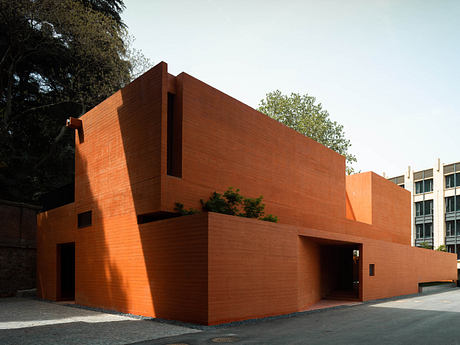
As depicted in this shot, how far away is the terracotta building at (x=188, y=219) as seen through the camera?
11094 mm

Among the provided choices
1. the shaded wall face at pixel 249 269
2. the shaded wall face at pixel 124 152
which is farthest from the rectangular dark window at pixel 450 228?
the shaded wall face at pixel 124 152

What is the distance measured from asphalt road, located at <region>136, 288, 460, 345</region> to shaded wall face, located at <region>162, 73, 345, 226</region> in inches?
171

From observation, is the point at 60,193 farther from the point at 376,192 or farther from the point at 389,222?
the point at 389,222

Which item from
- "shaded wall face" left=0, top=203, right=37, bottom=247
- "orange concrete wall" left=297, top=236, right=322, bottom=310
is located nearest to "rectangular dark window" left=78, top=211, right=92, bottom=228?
"shaded wall face" left=0, top=203, right=37, bottom=247

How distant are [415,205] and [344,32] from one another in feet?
168

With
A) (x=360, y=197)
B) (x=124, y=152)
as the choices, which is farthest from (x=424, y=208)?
(x=124, y=152)

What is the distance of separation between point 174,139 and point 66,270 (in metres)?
9.69

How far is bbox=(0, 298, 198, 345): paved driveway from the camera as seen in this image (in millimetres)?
8758

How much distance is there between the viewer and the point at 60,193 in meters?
19.0

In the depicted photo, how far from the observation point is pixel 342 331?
32.9 ft

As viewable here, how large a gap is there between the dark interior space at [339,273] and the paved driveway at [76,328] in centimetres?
1027

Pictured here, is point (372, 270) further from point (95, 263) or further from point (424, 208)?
point (424, 208)

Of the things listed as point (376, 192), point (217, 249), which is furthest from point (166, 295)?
point (376, 192)

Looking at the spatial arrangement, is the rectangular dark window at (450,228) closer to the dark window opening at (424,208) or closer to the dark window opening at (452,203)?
the dark window opening at (452,203)
